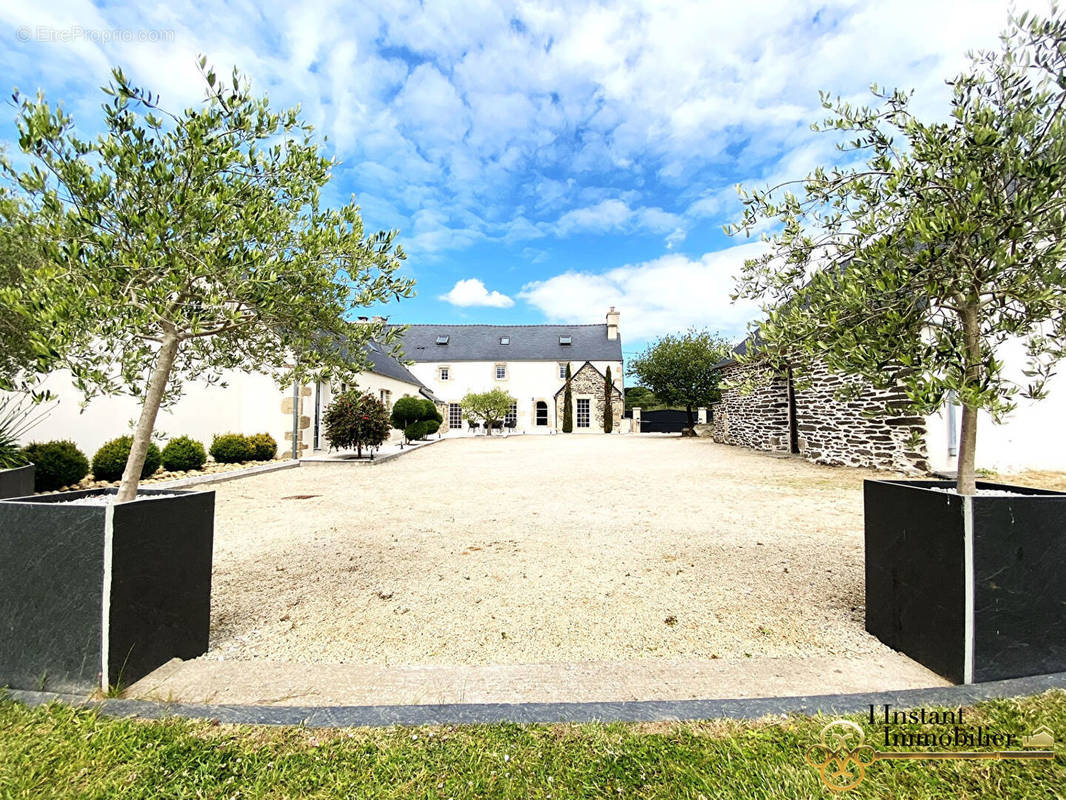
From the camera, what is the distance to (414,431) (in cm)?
2153

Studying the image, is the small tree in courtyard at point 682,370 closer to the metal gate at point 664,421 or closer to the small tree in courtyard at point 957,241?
the metal gate at point 664,421

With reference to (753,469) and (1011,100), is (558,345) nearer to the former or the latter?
(753,469)

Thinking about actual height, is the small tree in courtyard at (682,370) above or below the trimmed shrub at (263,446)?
above

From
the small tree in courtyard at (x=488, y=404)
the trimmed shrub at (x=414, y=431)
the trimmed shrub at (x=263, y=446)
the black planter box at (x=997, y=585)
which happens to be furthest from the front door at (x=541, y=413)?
the black planter box at (x=997, y=585)

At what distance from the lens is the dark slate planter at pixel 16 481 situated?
471 centimetres

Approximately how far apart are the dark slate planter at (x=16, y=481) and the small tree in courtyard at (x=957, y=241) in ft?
24.0

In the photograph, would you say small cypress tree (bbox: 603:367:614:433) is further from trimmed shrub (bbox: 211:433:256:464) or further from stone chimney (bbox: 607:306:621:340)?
trimmed shrub (bbox: 211:433:256:464)

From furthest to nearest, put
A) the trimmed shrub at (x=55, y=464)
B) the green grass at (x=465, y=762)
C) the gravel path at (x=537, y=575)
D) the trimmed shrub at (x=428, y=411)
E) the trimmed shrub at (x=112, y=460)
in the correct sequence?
the trimmed shrub at (x=428, y=411) → the trimmed shrub at (x=112, y=460) → the trimmed shrub at (x=55, y=464) → the gravel path at (x=537, y=575) → the green grass at (x=465, y=762)

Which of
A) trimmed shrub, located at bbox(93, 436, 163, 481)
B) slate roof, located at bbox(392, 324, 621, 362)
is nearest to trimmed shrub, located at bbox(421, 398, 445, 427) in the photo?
slate roof, located at bbox(392, 324, 621, 362)

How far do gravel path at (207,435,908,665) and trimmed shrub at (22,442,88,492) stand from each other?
91.7 inches

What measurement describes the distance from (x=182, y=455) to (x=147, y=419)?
8875 millimetres

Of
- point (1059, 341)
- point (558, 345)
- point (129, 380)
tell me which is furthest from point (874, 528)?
point (558, 345)

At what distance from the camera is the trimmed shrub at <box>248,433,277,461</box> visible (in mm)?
12102

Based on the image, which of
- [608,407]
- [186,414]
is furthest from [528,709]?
[608,407]
